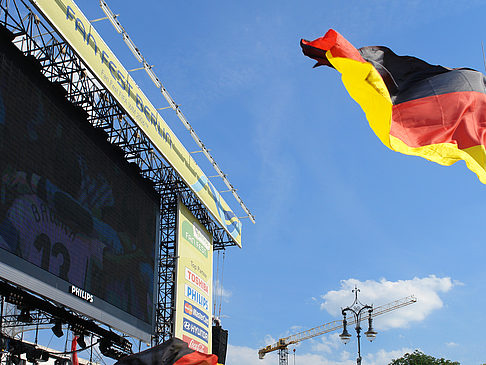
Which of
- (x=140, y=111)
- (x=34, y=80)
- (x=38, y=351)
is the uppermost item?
(x=140, y=111)

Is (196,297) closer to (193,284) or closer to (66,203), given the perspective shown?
(193,284)

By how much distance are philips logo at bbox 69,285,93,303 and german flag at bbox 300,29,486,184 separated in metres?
12.5

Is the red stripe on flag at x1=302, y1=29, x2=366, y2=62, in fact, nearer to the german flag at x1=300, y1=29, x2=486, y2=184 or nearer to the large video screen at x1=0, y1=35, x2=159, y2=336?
the german flag at x1=300, y1=29, x2=486, y2=184

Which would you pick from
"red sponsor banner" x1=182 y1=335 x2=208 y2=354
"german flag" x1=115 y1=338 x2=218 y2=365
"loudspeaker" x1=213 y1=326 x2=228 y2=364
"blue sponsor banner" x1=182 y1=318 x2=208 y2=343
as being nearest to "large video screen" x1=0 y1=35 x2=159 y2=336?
"red sponsor banner" x1=182 y1=335 x2=208 y2=354

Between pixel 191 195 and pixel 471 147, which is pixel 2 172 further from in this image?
pixel 191 195

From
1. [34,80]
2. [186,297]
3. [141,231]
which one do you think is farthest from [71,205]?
[186,297]

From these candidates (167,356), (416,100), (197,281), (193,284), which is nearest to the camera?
(167,356)

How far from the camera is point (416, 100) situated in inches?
471

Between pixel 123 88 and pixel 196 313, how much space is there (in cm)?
1276

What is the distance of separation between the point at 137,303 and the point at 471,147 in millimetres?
16979

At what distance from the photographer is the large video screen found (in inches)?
724

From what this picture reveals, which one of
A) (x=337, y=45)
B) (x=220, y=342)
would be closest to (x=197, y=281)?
(x=220, y=342)

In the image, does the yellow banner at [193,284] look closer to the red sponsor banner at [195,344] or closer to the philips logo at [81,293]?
the red sponsor banner at [195,344]

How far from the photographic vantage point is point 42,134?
20.0 m
